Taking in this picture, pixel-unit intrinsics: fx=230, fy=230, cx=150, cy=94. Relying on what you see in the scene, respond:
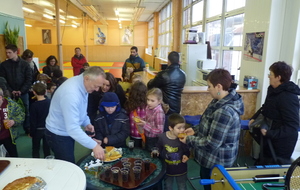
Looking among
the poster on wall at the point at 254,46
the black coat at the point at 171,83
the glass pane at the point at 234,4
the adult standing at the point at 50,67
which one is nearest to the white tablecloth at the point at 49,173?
the black coat at the point at 171,83

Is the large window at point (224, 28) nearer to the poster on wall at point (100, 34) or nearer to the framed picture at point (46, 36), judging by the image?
the poster on wall at point (100, 34)

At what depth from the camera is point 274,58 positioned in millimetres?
3502

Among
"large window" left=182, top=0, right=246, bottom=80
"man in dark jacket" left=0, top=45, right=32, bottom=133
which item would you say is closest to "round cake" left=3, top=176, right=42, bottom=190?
"man in dark jacket" left=0, top=45, right=32, bottom=133

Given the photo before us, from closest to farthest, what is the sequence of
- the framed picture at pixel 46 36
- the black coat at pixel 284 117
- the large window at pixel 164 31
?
the black coat at pixel 284 117 < the large window at pixel 164 31 < the framed picture at pixel 46 36

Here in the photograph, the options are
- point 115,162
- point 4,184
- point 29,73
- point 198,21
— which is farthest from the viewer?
point 198,21

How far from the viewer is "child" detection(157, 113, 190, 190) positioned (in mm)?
2254

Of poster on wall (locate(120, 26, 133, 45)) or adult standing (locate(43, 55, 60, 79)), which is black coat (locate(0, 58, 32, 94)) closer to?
adult standing (locate(43, 55, 60, 79))

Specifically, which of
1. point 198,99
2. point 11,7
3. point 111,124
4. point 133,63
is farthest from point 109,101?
point 11,7

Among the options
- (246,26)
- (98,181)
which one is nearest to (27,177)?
(98,181)

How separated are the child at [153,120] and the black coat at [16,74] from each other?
258cm

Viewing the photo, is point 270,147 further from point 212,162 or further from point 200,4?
point 200,4

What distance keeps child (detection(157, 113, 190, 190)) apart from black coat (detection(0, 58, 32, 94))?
9.93ft

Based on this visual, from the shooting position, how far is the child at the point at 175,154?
7.40 ft

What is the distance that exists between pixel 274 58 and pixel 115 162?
2.84 m
